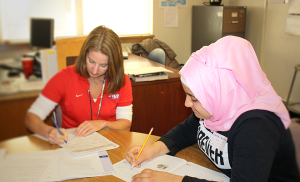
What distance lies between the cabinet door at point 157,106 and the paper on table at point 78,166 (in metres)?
1.05

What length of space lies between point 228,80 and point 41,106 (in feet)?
1.77

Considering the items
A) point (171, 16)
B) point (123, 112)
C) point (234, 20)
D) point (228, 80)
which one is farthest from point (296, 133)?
point (171, 16)

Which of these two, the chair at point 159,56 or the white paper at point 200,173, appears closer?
the white paper at point 200,173

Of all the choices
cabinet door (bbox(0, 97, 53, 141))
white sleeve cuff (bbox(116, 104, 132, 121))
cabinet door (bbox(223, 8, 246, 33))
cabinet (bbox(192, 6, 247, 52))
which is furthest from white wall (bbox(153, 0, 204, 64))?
cabinet door (bbox(0, 97, 53, 141))

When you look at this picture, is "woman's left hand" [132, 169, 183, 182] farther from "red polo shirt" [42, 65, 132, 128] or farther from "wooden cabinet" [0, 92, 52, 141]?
"wooden cabinet" [0, 92, 52, 141]

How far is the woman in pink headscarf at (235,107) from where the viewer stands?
0.69 metres

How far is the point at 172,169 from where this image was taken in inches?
34.9

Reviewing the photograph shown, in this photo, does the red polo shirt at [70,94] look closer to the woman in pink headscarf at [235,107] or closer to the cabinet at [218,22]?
the woman in pink headscarf at [235,107]

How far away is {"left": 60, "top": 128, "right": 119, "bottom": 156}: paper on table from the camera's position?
35.5 inches

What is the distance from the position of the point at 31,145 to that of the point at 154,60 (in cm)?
238

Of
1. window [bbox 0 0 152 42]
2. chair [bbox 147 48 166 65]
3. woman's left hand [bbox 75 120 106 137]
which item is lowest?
woman's left hand [bbox 75 120 106 137]

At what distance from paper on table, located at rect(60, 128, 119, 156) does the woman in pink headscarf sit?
6.0 inches

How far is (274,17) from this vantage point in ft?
1.76

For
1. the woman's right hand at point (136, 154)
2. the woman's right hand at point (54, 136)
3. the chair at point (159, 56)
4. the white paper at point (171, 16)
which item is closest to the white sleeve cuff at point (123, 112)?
the woman's right hand at point (136, 154)
